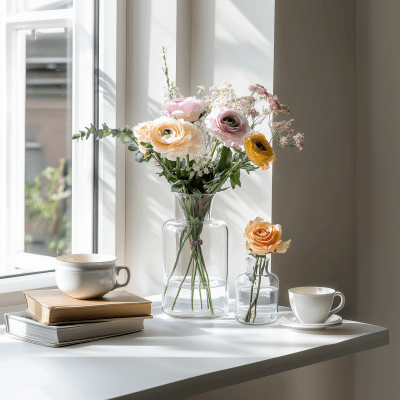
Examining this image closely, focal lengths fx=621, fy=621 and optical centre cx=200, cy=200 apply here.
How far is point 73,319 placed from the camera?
120 cm

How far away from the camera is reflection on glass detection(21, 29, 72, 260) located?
1624 millimetres

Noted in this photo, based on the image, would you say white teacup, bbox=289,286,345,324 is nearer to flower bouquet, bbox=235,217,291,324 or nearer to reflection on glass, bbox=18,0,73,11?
flower bouquet, bbox=235,217,291,324

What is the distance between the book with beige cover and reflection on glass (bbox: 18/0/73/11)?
0.76m

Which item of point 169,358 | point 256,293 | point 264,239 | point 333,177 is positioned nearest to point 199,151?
point 264,239

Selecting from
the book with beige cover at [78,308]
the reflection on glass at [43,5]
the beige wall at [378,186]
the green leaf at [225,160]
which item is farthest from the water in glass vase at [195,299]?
the reflection on glass at [43,5]

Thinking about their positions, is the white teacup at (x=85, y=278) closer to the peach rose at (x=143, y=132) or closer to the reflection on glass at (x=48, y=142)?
the peach rose at (x=143, y=132)

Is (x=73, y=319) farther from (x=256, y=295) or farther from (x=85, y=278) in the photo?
(x=256, y=295)

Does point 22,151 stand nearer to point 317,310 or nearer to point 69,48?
point 69,48

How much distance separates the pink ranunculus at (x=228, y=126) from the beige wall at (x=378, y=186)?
2.10ft

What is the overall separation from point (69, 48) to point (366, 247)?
101 centimetres

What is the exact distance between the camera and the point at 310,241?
5.67 feet

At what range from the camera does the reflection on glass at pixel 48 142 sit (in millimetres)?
1624

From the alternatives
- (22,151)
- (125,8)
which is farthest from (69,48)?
(22,151)

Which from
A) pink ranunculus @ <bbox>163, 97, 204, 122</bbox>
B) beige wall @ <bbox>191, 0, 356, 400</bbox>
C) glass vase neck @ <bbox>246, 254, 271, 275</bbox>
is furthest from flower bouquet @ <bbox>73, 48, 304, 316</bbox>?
beige wall @ <bbox>191, 0, 356, 400</bbox>
